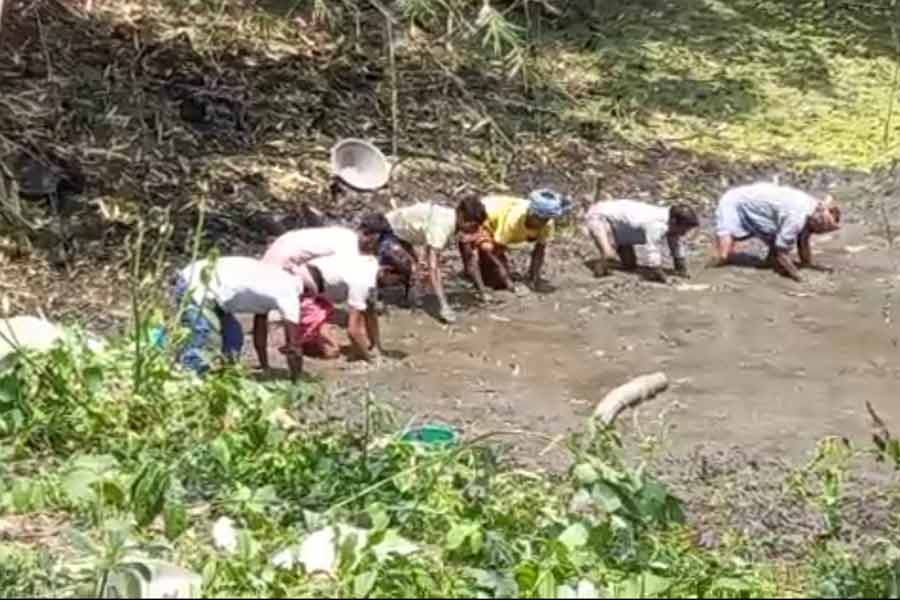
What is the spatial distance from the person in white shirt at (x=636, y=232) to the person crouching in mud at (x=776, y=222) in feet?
1.05

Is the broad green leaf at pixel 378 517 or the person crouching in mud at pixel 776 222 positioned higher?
the broad green leaf at pixel 378 517

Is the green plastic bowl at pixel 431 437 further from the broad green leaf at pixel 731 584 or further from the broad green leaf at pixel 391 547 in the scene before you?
the broad green leaf at pixel 731 584

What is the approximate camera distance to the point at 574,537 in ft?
15.0

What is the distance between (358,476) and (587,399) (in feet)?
9.72

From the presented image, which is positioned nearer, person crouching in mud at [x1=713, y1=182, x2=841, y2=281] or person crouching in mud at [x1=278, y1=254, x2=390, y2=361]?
person crouching in mud at [x1=278, y1=254, x2=390, y2=361]

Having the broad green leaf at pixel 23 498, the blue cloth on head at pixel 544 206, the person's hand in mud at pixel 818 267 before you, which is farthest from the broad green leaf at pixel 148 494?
the person's hand in mud at pixel 818 267

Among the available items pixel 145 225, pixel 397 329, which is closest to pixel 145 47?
pixel 145 225

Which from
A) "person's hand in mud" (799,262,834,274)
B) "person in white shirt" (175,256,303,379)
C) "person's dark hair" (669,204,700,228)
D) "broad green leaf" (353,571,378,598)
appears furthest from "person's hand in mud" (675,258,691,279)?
"broad green leaf" (353,571,378,598)

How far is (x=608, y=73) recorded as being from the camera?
14.9 m

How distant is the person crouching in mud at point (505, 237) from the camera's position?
1028 centimetres

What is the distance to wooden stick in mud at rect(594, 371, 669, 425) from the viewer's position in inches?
314

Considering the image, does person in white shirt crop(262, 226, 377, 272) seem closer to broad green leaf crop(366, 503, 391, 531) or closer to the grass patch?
broad green leaf crop(366, 503, 391, 531)

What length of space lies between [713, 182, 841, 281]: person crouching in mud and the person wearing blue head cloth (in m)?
1.20

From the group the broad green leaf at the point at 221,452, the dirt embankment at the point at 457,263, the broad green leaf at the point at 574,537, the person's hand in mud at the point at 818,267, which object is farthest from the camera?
the person's hand in mud at the point at 818,267
